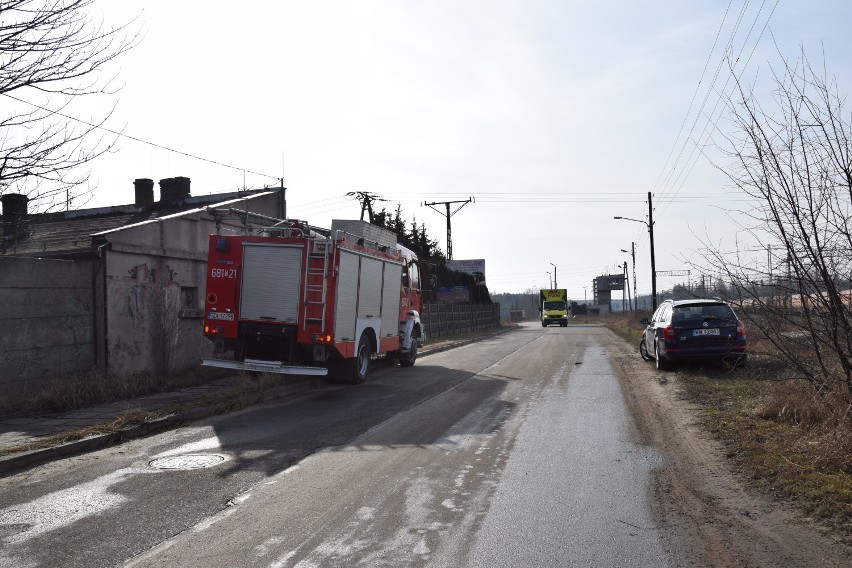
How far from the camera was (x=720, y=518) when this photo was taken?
17.6ft

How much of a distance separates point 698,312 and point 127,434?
11.4 metres

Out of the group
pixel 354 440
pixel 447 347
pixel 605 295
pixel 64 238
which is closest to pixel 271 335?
pixel 354 440

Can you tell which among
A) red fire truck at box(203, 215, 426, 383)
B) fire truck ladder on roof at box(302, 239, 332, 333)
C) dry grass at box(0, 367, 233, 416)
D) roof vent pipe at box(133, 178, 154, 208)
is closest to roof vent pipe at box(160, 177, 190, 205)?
roof vent pipe at box(133, 178, 154, 208)

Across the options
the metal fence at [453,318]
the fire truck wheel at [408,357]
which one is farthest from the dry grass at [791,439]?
the metal fence at [453,318]

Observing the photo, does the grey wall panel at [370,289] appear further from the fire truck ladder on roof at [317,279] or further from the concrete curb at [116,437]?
the concrete curb at [116,437]

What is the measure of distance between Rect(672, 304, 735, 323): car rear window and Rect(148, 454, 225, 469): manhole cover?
10657mm

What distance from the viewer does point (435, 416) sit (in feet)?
34.4

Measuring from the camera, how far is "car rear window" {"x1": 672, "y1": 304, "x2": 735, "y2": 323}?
15.0 metres

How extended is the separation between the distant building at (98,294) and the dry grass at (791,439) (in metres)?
9.42

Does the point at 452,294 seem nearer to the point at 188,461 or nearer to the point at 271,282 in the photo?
the point at 271,282

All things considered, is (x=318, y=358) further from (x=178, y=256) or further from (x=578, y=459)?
(x=578, y=459)

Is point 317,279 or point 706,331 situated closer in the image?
point 317,279

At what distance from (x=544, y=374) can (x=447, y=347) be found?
1258cm

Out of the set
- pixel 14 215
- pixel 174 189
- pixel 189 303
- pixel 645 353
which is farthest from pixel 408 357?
pixel 174 189
